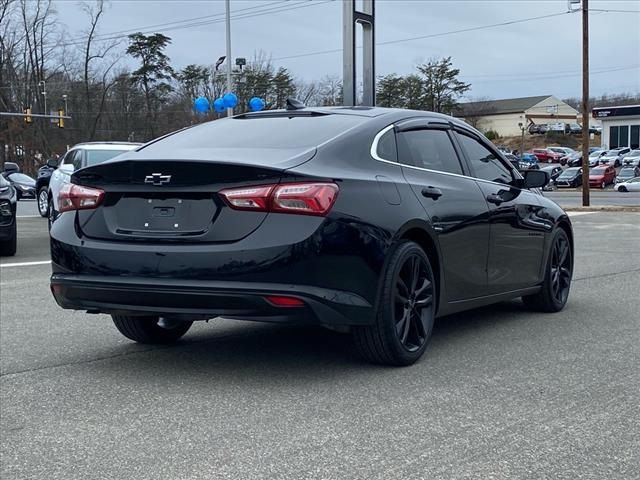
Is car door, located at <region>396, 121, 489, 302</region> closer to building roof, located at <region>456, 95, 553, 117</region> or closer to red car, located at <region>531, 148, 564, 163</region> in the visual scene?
red car, located at <region>531, 148, 564, 163</region>

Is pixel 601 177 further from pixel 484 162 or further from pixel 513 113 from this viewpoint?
pixel 513 113

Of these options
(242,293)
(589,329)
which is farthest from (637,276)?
(242,293)

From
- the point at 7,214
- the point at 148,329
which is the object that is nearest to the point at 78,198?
the point at 148,329

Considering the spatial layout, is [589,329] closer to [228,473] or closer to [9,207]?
[228,473]

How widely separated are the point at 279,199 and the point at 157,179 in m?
0.68

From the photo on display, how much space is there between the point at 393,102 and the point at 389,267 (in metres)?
78.1

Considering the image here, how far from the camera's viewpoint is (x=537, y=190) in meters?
7.20

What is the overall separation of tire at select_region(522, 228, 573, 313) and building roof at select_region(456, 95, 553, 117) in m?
115

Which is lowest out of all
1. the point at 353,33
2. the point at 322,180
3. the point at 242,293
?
the point at 242,293

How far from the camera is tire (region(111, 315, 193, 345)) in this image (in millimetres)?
5508

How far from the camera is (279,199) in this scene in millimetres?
4395

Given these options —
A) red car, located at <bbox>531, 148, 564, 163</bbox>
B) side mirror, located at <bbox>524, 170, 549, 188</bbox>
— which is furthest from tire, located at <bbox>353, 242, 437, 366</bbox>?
red car, located at <bbox>531, 148, 564, 163</bbox>

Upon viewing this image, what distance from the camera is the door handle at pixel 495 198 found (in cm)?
602

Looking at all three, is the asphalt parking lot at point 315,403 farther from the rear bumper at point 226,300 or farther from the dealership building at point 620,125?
the dealership building at point 620,125
